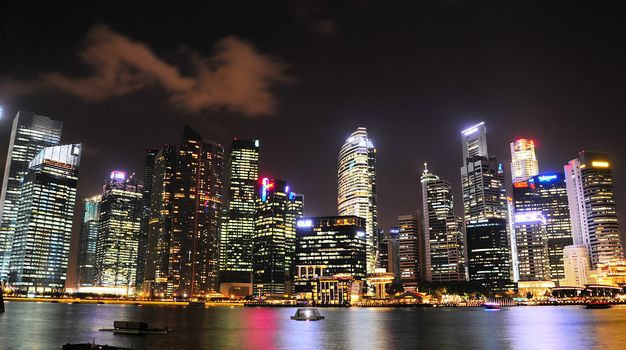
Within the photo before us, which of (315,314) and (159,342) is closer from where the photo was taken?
(159,342)

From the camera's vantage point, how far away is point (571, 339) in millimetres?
83688

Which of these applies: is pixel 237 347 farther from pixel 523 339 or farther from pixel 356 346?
pixel 523 339

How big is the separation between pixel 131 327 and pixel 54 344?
60.1 ft

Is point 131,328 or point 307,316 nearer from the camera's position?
point 131,328

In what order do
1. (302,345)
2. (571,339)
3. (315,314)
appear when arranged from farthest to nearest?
(315,314) < (571,339) < (302,345)

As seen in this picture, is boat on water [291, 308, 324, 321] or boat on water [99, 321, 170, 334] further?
boat on water [291, 308, 324, 321]

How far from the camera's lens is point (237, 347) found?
71375mm

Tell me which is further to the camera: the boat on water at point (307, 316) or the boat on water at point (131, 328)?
the boat on water at point (307, 316)

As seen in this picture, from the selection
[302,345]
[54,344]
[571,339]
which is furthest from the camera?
[571,339]

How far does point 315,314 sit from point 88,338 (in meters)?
86.5

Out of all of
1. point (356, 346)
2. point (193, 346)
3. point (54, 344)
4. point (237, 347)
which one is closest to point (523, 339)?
point (356, 346)

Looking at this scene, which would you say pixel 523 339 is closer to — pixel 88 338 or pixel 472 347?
pixel 472 347

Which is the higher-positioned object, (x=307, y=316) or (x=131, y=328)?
(x=131, y=328)

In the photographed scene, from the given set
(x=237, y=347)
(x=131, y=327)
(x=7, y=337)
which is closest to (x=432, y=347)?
(x=237, y=347)
